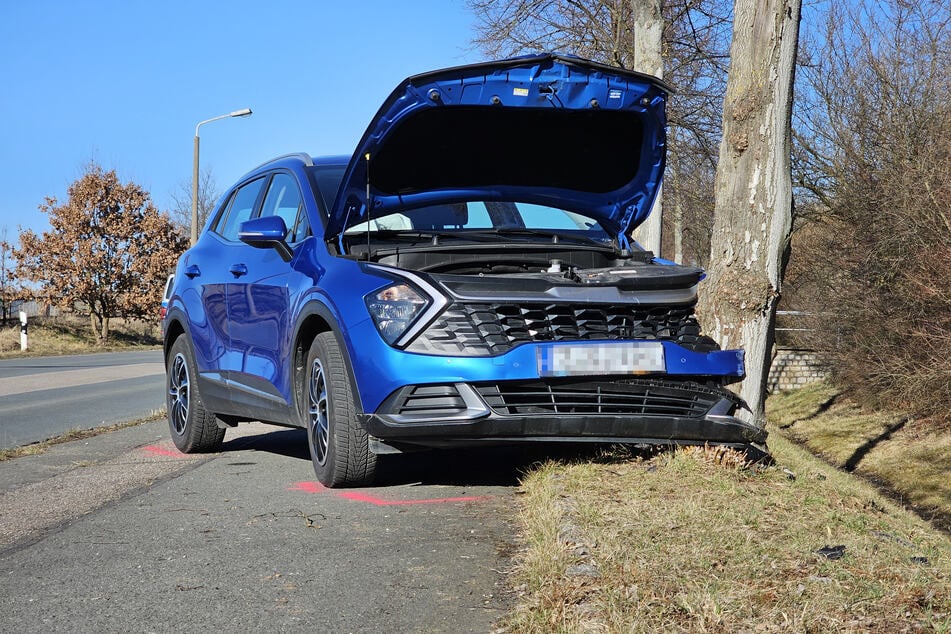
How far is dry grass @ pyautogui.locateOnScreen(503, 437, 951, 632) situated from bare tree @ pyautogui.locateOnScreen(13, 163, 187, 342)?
132 feet

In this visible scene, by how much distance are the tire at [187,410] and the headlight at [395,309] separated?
2.74 meters

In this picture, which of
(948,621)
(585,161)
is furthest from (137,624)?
(585,161)

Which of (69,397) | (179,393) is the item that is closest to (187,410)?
(179,393)

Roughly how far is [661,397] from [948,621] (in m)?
2.32

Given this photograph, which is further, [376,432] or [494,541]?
[376,432]

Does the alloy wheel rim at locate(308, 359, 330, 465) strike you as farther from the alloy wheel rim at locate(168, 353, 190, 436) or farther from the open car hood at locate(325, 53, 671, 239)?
the alloy wheel rim at locate(168, 353, 190, 436)

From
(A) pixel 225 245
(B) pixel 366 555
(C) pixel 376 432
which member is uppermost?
(A) pixel 225 245

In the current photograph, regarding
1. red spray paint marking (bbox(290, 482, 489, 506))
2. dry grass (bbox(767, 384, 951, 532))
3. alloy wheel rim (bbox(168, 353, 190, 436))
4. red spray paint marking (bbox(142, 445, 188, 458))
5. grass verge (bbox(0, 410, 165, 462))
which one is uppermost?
alloy wheel rim (bbox(168, 353, 190, 436))

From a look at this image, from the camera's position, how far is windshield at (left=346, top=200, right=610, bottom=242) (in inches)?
230

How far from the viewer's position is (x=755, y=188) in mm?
6598

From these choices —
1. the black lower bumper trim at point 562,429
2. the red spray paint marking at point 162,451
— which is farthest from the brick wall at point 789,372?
the black lower bumper trim at point 562,429

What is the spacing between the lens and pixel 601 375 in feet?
15.6

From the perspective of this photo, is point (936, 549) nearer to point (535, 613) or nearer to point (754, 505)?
point (754, 505)

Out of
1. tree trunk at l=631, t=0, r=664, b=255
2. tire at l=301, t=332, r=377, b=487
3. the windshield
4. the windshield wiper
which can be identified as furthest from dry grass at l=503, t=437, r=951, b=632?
tree trunk at l=631, t=0, r=664, b=255
